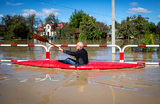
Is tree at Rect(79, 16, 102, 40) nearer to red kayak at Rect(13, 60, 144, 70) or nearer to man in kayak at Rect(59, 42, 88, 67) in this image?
red kayak at Rect(13, 60, 144, 70)

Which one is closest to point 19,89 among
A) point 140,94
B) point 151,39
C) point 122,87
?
point 122,87

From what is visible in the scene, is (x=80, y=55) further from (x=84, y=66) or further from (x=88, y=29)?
(x=88, y=29)

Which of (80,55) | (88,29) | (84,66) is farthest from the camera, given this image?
(88,29)

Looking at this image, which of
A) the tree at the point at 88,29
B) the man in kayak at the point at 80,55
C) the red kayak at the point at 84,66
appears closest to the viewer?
the man in kayak at the point at 80,55

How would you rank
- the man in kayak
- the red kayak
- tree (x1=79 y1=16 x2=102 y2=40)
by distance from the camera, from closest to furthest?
the man in kayak, the red kayak, tree (x1=79 y1=16 x2=102 y2=40)

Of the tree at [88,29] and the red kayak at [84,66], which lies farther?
the tree at [88,29]

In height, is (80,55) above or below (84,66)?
above

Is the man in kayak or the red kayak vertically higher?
the man in kayak

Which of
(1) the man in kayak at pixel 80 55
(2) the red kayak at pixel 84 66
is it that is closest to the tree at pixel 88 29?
(2) the red kayak at pixel 84 66

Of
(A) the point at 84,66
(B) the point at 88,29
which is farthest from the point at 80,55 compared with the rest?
(B) the point at 88,29

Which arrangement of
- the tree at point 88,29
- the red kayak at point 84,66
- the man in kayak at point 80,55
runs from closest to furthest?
the man in kayak at point 80,55 → the red kayak at point 84,66 → the tree at point 88,29

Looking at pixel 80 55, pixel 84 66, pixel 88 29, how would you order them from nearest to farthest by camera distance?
pixel 80 55 < pixel 84 66 < pixel 88 29

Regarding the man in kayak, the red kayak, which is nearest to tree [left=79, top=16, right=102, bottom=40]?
the red kayak

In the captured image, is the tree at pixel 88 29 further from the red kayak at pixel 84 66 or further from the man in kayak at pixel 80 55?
the man in kayak at pixel 80 55
